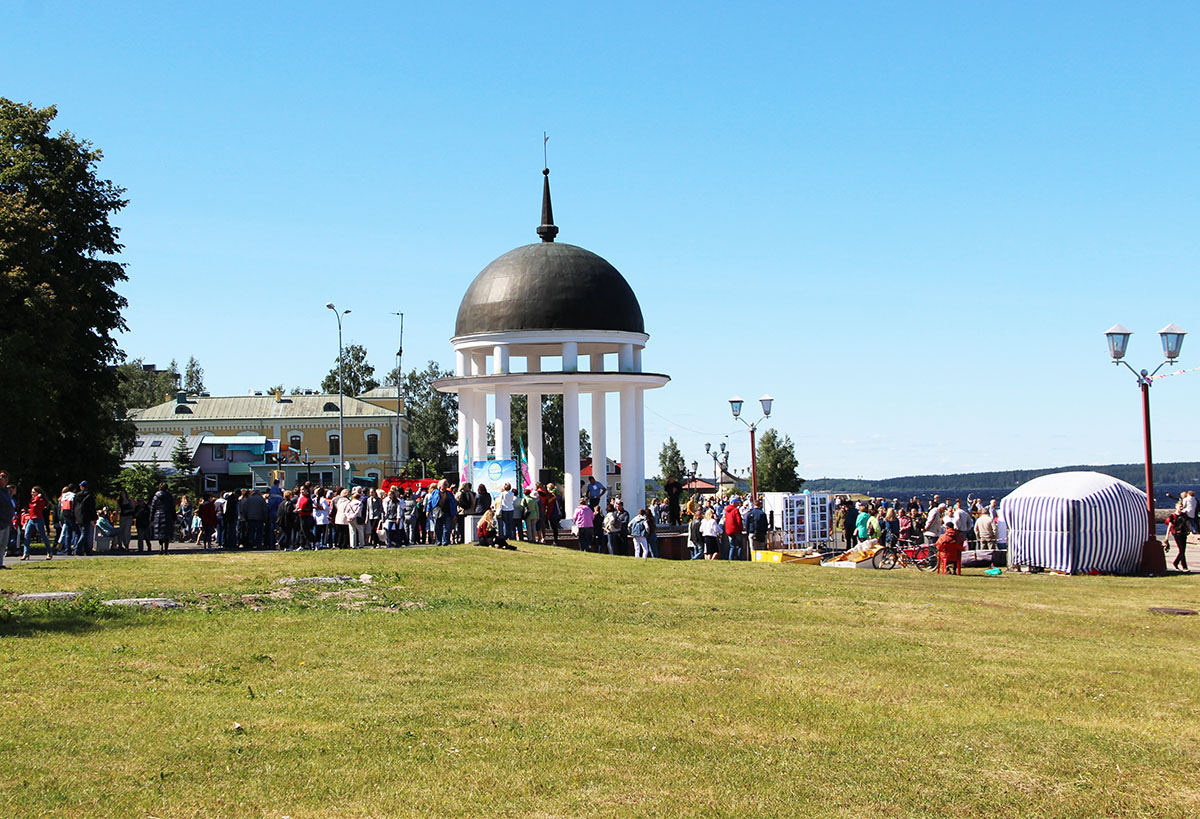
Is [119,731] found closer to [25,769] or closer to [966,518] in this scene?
[25,769]

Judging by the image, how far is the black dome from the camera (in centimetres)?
3941

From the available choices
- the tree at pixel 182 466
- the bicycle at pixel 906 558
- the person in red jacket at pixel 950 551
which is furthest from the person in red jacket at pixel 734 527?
the tree at pixel 182 466

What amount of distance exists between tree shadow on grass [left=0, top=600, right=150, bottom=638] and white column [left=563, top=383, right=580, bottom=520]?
24595 mm

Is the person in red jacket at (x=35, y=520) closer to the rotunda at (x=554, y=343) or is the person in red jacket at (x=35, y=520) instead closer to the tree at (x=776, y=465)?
the rotunda at (x=554, y=343)

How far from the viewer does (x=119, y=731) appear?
30.3 feet

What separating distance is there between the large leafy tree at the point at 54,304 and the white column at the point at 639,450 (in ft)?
54.9

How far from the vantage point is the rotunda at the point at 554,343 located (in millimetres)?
39375

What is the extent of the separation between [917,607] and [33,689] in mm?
12954

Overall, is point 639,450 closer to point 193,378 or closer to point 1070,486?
point 1070,486

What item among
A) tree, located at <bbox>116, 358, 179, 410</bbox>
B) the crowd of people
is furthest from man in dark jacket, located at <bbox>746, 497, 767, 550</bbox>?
tree, located at <bbox>116, 358, 179, 410</bbox>

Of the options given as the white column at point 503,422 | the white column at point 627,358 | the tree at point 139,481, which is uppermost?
the white column at point 627,358

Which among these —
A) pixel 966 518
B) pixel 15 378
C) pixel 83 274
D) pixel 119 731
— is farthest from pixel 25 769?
pixel 83 274

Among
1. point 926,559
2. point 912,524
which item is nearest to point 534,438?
point 912,524

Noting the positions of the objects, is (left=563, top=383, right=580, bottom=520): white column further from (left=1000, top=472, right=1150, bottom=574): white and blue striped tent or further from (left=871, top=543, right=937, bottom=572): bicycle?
(left=1000, top=472, right=1150, bottom=574): white and blue striped tent
